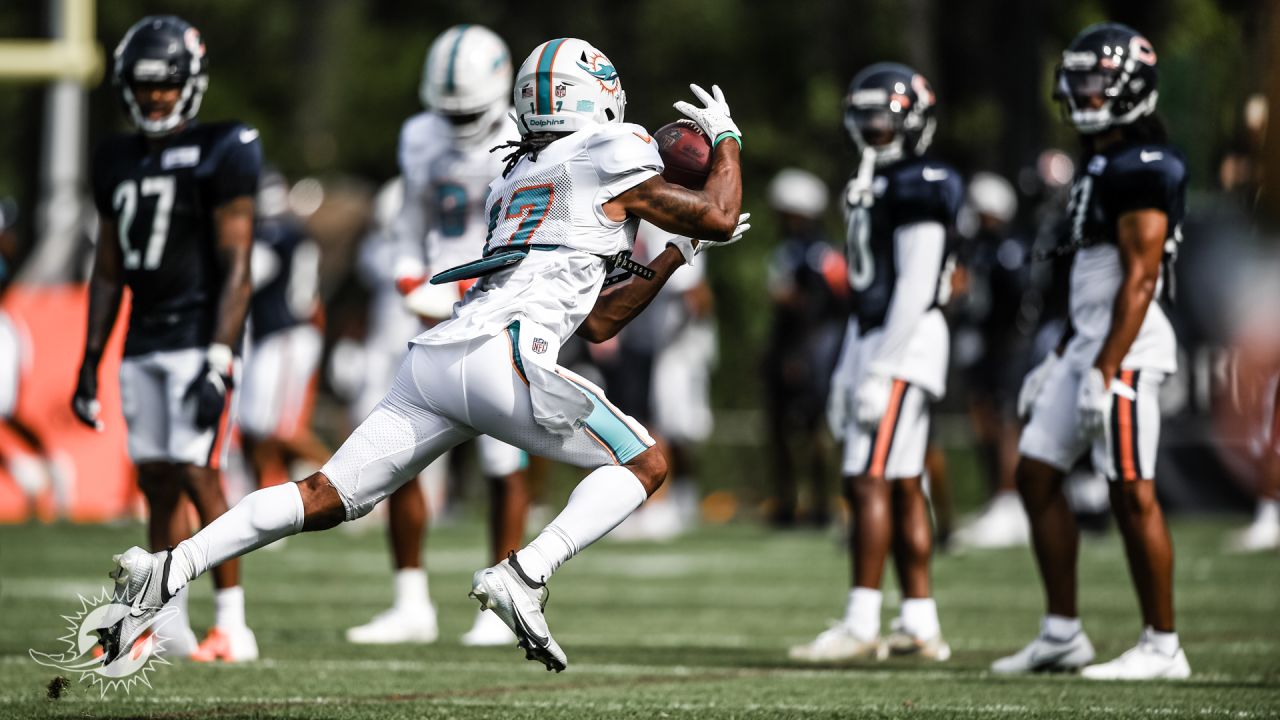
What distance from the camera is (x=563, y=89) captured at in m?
5.18

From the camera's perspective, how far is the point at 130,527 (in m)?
13.6

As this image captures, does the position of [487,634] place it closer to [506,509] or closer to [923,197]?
[506,509]

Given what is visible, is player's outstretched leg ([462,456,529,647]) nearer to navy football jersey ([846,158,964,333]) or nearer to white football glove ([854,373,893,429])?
white football glove ([854,373,893,429])

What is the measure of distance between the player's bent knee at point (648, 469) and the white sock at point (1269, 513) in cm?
804

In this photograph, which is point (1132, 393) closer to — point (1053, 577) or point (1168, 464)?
point (1053, 577)

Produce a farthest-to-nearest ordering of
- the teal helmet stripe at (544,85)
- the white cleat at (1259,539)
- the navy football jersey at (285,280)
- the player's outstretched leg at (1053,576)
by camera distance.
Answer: the navy football jersey at (285,280) → the white cleat at (1259,539) → the player's outstretched leg at (1053,576) → the teal helmet stripe at (544,85)

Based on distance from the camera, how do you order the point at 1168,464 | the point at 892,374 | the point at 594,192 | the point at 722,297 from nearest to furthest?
1. the point at 594,192
2. the point at 892,374
3. the point at 1168,464
4. the point at 722,297

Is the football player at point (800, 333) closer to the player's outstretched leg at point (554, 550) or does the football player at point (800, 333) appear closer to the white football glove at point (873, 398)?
the white football glove at point (873, 398)

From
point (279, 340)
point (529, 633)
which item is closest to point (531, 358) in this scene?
point (529, 633)

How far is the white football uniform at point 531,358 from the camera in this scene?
500 cm

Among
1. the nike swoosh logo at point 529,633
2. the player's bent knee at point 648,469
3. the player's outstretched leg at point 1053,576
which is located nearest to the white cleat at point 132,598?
the nike swoosh logo at point 529,633

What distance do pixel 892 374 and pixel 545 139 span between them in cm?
228

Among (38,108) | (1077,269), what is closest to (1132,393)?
(1077,269)

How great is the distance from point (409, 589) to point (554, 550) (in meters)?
2.74
